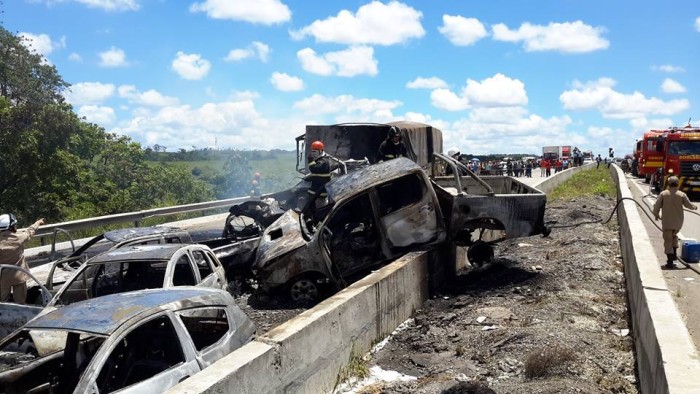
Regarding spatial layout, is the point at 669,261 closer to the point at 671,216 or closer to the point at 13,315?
the point at 671,216

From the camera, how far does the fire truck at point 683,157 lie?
80.5ft

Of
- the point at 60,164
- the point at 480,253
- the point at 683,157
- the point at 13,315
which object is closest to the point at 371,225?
the point at 480,253

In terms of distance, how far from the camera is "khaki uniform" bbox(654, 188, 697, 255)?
34.3ft

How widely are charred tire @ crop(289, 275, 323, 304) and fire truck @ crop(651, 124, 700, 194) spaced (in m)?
19.9

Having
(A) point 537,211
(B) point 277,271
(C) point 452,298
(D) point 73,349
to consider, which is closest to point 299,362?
(D) point 73,349

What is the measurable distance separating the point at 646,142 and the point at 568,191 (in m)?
7.82

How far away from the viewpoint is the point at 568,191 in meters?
29.8

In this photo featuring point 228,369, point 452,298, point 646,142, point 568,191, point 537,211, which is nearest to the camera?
point 228,369

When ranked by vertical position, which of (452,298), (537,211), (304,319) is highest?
(537,211)

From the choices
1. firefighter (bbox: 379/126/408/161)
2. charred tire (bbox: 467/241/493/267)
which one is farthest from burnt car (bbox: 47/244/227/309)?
firefighter (bbox: 379/126/408/161)

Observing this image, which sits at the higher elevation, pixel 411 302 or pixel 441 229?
pixel 441 229

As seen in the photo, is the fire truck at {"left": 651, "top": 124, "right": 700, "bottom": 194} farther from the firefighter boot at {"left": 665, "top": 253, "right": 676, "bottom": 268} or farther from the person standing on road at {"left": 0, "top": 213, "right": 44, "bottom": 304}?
the person standing on road at {"left": 0, "top": 213, "right": 44, "bottom": 304}

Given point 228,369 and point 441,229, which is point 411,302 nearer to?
point 441,229

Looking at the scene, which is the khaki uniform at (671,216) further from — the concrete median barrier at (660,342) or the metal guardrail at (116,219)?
the metal guardrail at (116,219)
